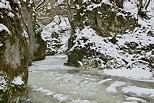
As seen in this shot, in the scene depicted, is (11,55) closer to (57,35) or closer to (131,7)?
(131,7)

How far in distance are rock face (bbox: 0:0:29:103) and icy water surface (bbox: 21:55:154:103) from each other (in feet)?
1.91

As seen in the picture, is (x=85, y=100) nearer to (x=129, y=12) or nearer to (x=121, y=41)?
(x=121, y=41)

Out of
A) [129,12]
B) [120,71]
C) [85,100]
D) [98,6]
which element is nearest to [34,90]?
[85,100]

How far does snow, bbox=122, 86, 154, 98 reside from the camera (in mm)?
6148

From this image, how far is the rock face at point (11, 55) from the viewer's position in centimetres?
470

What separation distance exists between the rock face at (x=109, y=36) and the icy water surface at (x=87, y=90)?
1833 mm

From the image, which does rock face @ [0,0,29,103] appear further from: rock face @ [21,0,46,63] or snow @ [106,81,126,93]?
rock face @ [21,0,46,63]

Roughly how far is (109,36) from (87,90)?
5.35 metres

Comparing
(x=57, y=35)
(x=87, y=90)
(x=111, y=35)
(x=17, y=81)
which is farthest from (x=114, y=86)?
(x=57, y=35)

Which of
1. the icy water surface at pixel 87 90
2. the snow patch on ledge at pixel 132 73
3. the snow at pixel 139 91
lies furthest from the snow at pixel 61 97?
the snow patch on ledge at pixel 132 73

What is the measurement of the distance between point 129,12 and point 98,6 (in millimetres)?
1803

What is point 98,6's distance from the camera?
11.8 meters

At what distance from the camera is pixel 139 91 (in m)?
6.42

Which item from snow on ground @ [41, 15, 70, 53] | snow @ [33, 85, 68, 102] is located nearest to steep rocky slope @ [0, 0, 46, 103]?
snow @ [33, 85, 68, 102]
